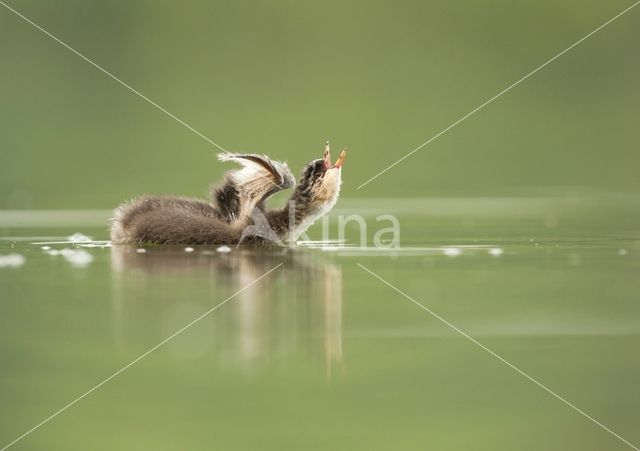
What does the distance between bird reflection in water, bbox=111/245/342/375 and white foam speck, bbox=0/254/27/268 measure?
2.06 feet

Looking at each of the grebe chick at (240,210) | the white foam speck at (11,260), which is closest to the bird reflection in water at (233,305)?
the grebe chick at (240,210)

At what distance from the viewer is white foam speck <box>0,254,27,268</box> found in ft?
22.5

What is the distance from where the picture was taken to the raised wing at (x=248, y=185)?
7.95 metres

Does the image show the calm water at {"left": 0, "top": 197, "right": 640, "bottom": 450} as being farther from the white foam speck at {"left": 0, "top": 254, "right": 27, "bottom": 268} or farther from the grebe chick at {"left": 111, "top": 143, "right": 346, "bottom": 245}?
the grebe chick at {"left": 111, "top": 143, "right": 346, "bottom": 245}

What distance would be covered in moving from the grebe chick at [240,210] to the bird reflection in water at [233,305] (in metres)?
0.35

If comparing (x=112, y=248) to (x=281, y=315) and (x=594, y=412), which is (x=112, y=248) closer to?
(x=281, y=315)

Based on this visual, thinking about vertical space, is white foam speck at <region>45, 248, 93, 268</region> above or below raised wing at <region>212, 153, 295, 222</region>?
below

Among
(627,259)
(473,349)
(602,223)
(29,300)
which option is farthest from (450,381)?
(602,223)

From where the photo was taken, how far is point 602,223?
9867 mm

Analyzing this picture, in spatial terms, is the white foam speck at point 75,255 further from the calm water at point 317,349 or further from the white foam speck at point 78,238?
the white foam speck at point 78,238

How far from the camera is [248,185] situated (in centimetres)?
805

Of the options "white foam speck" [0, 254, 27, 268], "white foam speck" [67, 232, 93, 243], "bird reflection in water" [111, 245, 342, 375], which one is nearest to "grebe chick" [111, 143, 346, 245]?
"bird reflection in water" [111, 245, 342, 375]

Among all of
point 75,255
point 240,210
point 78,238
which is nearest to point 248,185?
point 240,210

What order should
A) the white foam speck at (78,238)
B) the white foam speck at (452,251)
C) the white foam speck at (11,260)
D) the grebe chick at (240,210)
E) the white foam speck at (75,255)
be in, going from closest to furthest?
the white foam speck at (11,260) < the white foam speck at (75,255) < the white foam speck at (452,251) < the grebe chick at (240,210) < the white foam speck at (78,238)
